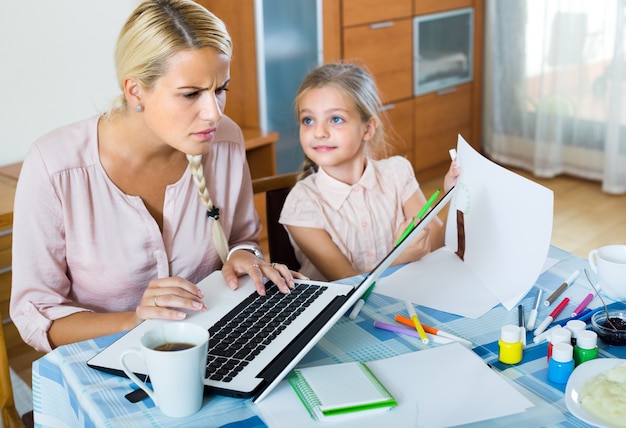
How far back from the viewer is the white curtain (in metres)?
3.87

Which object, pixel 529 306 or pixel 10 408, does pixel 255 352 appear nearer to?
pixel 529 306

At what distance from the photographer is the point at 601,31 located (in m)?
3.88

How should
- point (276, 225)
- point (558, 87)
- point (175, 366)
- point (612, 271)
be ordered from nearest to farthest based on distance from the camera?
point (175, 366)
point (612, 271)
point (276, 225)
point (558, 87)

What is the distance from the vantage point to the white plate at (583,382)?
0.96 meters

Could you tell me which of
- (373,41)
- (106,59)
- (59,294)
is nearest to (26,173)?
(59,294)

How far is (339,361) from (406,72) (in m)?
2.97

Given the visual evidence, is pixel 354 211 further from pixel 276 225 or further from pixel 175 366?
pixel 175 366

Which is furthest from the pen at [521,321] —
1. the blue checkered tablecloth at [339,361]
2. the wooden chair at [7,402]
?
the wooden chair at [7,402]

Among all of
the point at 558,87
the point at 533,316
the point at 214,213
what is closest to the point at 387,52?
the point at 558,87

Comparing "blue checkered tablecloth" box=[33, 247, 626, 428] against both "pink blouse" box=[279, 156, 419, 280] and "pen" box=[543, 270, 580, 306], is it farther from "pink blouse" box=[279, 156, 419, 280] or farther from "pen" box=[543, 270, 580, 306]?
"pink blouse" box=[279, 156, 419, 280]

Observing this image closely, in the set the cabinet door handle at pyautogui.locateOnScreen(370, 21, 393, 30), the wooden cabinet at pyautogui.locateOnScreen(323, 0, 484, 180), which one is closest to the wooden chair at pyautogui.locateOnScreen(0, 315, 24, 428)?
the wooden cabinet at pyautogui.locateOnScreen(323, 0, 484, 180)

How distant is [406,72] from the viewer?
3930 millimetres

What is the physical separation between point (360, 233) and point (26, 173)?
2.43 feet

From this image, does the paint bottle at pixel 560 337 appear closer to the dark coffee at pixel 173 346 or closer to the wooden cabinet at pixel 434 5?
the dark coffee at pixel 173 346
